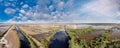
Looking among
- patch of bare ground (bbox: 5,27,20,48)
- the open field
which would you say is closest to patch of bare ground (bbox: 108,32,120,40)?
the open field

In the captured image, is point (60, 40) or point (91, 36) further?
point (60, 40)

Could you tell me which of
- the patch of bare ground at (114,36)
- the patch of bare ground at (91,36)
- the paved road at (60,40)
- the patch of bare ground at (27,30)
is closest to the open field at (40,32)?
the patch of bare ground at (27,30)

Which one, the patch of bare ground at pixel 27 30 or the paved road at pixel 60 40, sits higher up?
the patch of bare ground at pixel 27 30

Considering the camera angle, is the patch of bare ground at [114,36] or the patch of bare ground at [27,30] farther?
the patch of bare ground at [27,30]

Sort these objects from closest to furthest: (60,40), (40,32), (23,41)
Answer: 1. (23,41)
2. (60,40)
3. (40,32)

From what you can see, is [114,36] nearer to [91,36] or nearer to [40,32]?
[91,36]

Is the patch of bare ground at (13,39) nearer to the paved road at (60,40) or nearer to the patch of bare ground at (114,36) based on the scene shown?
the paved road at (60,40)

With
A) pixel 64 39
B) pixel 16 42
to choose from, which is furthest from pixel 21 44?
pixel 64 39

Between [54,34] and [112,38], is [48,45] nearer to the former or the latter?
[54,34]

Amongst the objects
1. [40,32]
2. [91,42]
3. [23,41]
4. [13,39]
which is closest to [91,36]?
[91,42]
